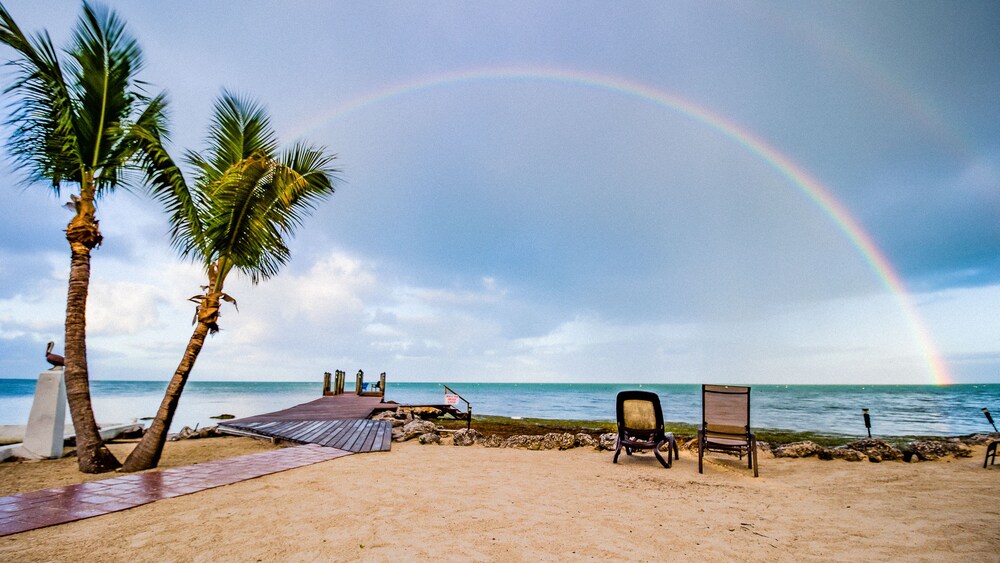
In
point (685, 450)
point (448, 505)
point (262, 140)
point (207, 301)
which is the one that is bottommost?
point (685, 450)

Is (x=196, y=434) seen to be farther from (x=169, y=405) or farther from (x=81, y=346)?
(x=81, y=346)

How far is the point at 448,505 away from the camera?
14.6ft

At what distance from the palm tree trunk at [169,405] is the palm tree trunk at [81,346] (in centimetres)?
39

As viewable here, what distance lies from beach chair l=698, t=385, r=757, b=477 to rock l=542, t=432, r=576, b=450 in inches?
122

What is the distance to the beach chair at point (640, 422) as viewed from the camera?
730 cm

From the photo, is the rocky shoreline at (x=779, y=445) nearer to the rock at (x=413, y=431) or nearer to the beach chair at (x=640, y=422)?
the rock at (x=413, y=431)

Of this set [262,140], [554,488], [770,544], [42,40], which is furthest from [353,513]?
[42,40]

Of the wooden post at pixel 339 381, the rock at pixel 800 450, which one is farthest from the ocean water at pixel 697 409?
the rock at pixel 800 450

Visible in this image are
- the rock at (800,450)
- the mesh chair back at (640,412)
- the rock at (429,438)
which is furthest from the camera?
the rock at (429,438)

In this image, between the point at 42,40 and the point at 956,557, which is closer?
the point at 956,557

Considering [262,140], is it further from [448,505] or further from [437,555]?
[437,555]

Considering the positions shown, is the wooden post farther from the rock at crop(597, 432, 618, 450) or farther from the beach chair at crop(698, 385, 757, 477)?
the beach chair at crop(698, 385, 757, 477)

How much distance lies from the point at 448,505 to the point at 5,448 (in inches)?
294

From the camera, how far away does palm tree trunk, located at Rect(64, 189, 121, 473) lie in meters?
5.89
